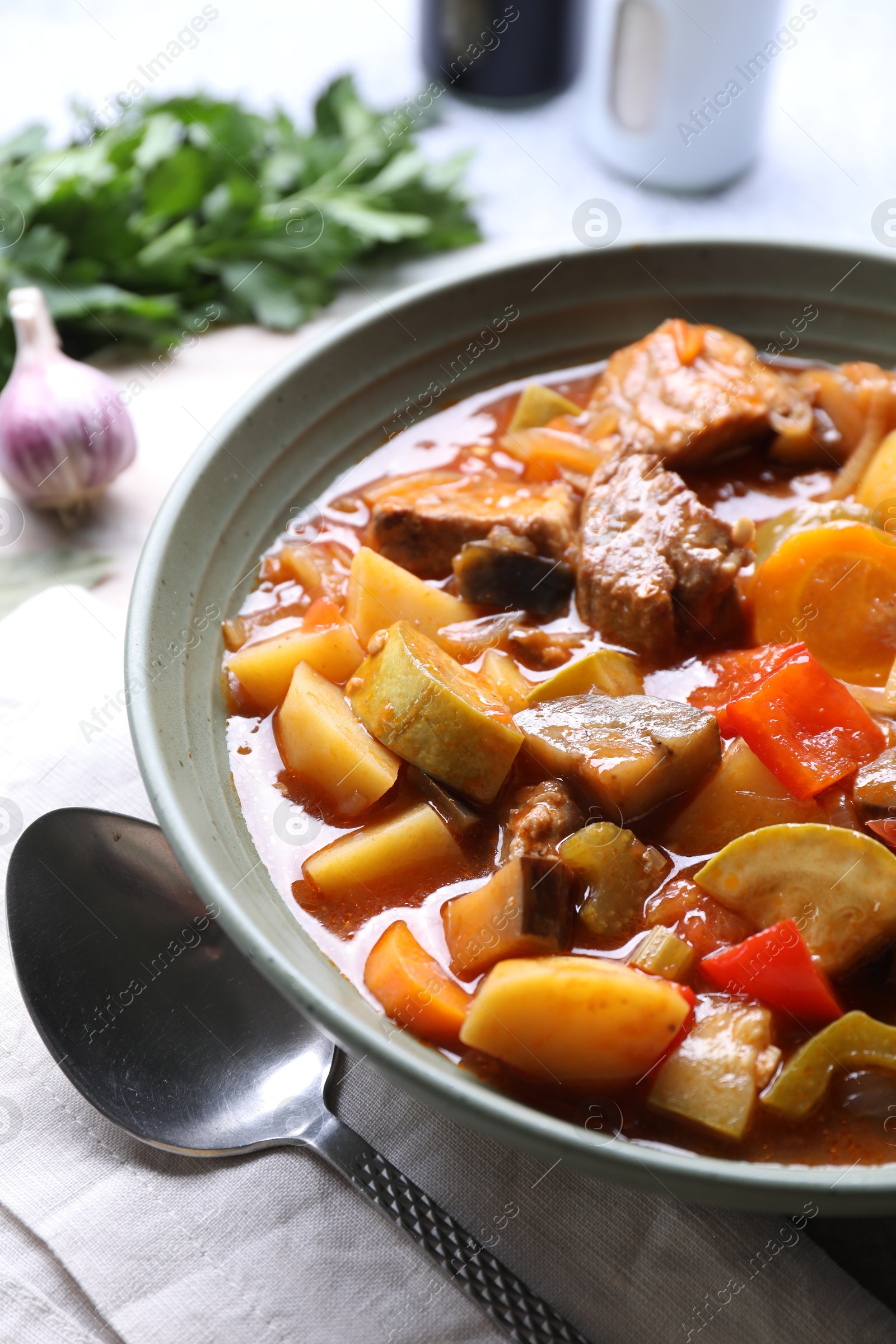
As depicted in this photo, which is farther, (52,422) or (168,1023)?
(52,422)

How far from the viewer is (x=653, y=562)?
2.64 m

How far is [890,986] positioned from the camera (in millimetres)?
2162

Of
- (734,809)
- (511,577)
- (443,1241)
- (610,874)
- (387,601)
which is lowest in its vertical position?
(443,1241)

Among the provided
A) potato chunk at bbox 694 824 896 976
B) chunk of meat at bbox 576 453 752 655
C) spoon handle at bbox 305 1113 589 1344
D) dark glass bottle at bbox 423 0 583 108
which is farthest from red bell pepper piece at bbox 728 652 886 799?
dark glass bottle at bbox 423 0 583 108

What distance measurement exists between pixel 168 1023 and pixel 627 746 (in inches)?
41.8

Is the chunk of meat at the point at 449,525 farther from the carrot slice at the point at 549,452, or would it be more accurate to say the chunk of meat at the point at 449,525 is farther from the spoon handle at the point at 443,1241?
the spoon handle at the point at 443,1241

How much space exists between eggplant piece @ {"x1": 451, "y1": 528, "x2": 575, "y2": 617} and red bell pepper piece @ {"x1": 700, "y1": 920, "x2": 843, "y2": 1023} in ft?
3.18

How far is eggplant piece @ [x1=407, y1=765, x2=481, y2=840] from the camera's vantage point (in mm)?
2354

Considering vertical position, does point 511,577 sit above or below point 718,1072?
above

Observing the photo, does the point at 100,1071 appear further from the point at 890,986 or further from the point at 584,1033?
the point at 890,986

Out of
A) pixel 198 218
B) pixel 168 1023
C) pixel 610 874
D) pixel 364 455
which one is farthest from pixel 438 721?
pixel 198 218

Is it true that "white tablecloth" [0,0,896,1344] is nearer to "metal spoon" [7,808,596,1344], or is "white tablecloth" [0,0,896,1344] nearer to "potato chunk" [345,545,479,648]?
"metal spoon" [7,808,596,1344]

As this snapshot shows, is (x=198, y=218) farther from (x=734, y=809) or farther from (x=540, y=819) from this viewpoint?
(x=734, y=809)

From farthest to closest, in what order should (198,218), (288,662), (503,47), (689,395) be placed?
(503,47), (198,218), (689,395), (288,662)
